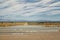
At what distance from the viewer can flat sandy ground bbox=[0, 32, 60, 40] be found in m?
1.36

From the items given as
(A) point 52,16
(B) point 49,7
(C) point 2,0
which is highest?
(C) point 2,0

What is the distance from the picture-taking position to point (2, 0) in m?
1.40

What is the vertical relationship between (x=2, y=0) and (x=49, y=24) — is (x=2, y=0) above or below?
above

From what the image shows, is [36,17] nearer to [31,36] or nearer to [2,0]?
[31,36]

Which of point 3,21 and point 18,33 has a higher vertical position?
point 3,21

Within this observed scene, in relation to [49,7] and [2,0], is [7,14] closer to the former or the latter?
[2,0]

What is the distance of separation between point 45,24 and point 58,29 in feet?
0.52

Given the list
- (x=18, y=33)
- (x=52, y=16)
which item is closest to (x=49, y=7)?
(x=52, y=16)

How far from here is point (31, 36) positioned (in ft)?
4.52

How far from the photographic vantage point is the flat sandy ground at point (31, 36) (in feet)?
4.46

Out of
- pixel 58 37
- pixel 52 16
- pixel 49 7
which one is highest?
pixel 49 7

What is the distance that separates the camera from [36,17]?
56.0 inches

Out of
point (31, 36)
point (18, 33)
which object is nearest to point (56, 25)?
point (31, 36)

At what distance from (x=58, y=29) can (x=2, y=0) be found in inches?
28.3
